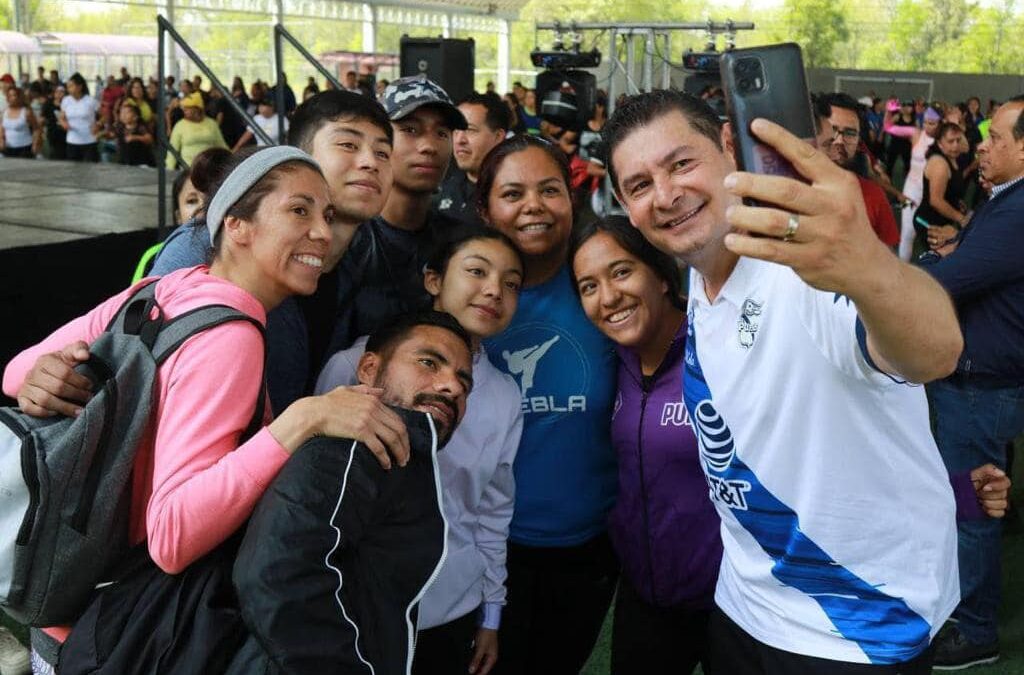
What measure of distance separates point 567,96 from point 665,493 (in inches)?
291

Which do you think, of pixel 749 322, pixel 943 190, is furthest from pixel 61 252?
pixel 943 190

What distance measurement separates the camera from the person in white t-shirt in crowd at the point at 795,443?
53.2 inches

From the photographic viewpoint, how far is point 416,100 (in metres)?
2.85

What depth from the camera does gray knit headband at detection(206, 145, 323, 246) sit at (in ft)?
5.44

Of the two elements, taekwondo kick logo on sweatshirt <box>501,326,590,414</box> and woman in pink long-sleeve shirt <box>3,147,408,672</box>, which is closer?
woman in pink long-sleeve shirt <box>3,147,408,672</box>

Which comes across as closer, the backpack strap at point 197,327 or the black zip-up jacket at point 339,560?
the black zip-up jacket at point 339,560

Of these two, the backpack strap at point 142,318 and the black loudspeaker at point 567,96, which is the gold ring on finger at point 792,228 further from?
the black loudspeaker at point 567,96

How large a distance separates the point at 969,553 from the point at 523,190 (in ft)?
6.93

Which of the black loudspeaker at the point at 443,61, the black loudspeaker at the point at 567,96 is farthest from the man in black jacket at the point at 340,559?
the black loudspeaker at the point at 567,96

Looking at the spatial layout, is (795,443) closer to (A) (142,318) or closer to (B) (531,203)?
(A) (142,318)

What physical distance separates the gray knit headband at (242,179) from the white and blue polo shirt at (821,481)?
79cm

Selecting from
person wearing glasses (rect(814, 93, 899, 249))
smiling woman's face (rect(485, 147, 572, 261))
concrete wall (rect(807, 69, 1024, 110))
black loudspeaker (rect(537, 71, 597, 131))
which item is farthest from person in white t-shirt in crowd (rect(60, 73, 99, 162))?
concrete wall (rect(807, 69, 1024, 110))

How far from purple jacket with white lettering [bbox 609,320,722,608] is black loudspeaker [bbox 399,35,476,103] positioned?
6424mm

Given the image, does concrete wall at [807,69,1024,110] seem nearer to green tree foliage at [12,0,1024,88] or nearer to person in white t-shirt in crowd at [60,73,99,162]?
green tree foliage at [12,0,1024,88]
